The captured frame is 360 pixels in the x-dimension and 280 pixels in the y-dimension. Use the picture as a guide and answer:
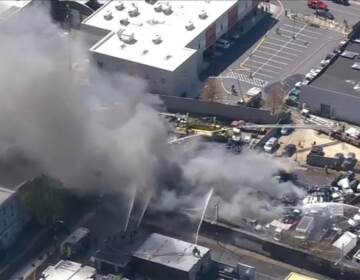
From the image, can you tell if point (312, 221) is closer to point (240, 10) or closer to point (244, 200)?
point (244, 200)

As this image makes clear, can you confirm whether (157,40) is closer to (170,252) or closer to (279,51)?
A: (279,51)

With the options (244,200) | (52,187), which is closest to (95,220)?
(52,187)

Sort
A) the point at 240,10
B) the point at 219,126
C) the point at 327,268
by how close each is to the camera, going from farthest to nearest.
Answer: the point at 240,10
the point at 219,126
the point at 327,268

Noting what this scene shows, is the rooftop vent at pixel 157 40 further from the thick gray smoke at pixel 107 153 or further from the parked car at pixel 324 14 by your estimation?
the parked car at pixel 324 14

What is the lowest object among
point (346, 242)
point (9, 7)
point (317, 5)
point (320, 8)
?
point (346, 242)

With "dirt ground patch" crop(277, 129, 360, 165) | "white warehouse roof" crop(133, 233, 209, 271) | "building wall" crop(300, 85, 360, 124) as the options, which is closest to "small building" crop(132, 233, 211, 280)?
"white warehouse roof" crop(133, 233, 209, 271)

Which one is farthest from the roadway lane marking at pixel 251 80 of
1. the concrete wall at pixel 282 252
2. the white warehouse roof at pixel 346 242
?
the white warehouse roof at pixel 346 242

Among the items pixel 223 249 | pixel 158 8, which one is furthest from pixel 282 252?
pixel 158 8

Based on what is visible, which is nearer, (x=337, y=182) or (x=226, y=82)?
(x=337, y=182)
